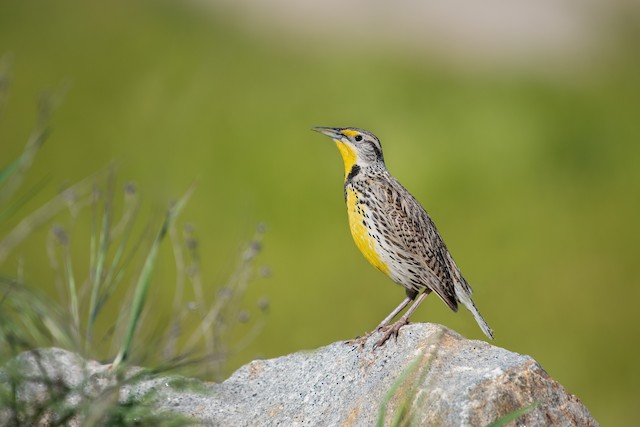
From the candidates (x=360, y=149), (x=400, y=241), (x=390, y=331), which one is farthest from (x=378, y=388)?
(x=360, y=149)

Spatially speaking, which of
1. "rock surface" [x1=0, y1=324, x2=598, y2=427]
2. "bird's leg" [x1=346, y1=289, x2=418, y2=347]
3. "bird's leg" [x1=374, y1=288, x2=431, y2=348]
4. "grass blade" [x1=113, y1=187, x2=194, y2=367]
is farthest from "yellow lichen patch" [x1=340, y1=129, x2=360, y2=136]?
"grass blade" [x1=113, y1=187, x2=194, y2=367]

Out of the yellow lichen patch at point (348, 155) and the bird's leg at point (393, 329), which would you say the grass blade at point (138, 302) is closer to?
the bird's leg at point (393, 329)

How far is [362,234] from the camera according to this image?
9.53 ft

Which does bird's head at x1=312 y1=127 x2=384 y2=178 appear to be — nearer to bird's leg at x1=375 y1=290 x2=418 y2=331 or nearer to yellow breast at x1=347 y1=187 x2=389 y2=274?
yellow breast at x1=347 y1=187 x2=389 y2=274

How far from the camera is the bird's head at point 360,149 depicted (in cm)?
317

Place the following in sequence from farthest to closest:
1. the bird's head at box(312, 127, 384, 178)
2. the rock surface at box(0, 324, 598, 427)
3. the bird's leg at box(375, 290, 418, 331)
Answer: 1. the bird's head at box(312, 127, 384, 178)
2. the bird's leg at box(375, 290, 418, 331)
3. the rock surface at box(0, 324, 598, 427)

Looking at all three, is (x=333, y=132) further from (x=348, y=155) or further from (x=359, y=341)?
(x=359, y=341)

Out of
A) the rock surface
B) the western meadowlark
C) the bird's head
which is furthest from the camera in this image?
the bird's head

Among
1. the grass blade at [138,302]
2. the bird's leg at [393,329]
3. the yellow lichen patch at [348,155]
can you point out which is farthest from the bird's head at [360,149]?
the grass blade at [138,302]

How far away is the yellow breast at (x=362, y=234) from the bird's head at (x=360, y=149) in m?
0.18

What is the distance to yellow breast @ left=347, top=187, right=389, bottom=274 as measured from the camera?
2.87 meters

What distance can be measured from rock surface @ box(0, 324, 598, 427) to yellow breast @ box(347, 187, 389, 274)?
1.12ft

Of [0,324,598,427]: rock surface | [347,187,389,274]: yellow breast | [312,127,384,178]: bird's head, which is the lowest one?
[0,324,598,427]: rock surface

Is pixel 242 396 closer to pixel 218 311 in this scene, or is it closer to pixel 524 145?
pixel 218 311
